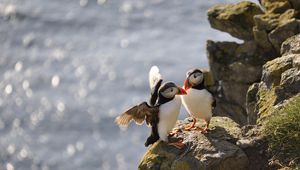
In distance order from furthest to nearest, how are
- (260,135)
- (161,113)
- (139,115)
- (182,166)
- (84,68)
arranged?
1. (84,68)
2. (139,115)
3. (161,113)
4. (260,135)
5. (182,166)

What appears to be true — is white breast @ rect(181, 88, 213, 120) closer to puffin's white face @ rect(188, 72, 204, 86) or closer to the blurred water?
puffin's white face @ rect(188, 72, 204, 86)

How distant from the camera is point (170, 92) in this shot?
18062mm

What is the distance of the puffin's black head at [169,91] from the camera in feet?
59.1

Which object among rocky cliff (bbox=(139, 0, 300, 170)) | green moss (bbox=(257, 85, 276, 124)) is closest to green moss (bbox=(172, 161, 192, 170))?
rocky cliff (bbox=(139, 0, 300, 170))

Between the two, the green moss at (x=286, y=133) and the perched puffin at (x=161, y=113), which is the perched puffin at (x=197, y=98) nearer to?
the perched puffin at (x=161, y=113)

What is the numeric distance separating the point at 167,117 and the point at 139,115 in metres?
0.62

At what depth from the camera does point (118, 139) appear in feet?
170

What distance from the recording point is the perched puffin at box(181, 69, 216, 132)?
1864 cm

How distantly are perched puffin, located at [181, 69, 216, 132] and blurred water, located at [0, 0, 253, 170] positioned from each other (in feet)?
95.8

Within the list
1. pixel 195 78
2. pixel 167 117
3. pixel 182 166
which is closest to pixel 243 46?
pixel 195 78

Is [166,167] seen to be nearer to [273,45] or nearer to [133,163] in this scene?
[273,45]

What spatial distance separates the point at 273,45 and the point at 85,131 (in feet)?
84.2

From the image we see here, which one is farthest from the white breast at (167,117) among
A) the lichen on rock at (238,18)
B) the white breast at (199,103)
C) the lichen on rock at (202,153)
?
the lichen on rock at (238,18)

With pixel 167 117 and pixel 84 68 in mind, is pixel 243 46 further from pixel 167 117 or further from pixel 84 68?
pixel 84 68
